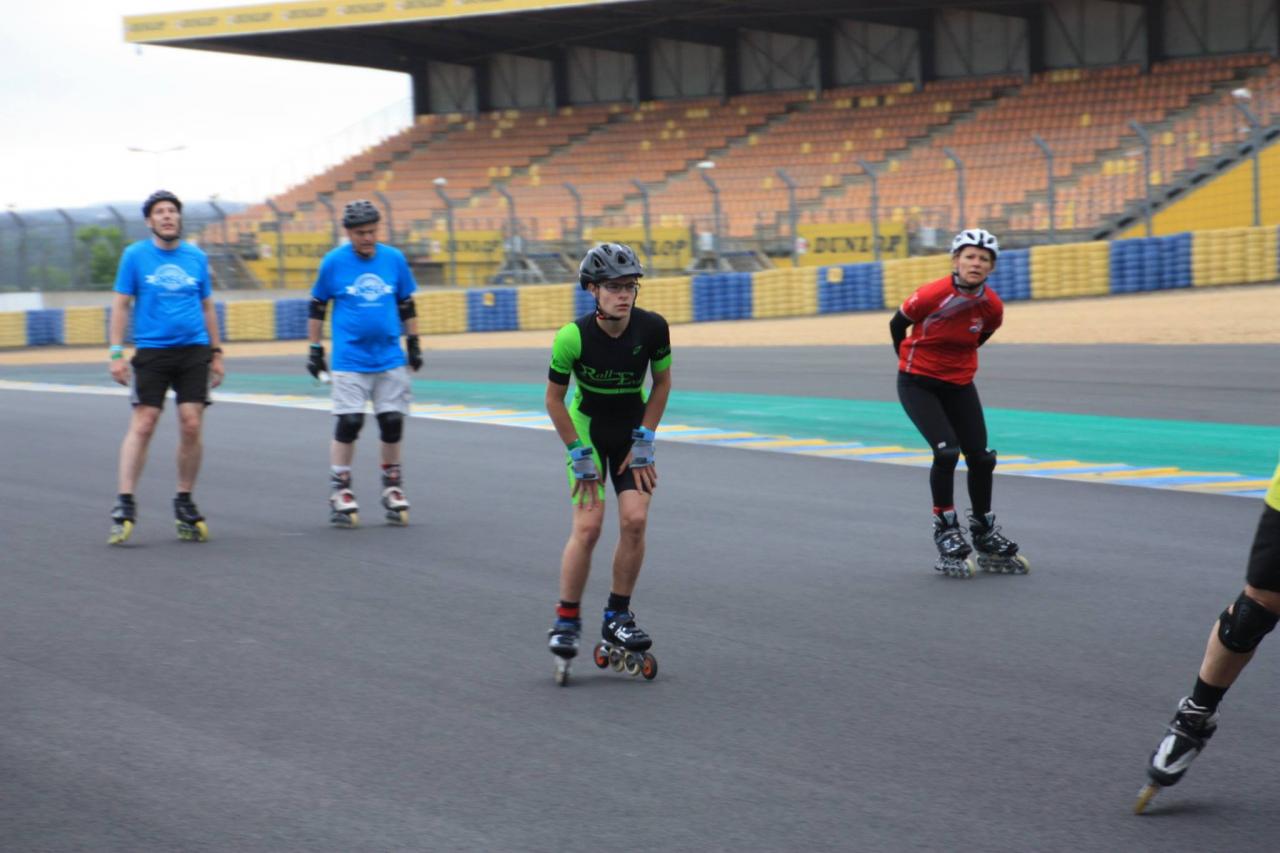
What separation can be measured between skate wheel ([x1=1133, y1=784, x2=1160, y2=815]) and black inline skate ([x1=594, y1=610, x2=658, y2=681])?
197cm

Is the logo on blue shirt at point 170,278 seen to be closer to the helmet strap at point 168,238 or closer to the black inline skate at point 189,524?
the helmet strap at point 168,238

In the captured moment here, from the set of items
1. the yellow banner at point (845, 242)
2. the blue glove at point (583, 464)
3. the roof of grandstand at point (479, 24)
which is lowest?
the blue glove at point (583, 464)

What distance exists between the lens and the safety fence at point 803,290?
83.5 feet

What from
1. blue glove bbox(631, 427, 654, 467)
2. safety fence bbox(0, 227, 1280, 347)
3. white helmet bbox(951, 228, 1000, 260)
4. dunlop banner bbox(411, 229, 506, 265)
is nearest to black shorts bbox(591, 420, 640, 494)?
blue glove bbox(631, 427, 654, 467)

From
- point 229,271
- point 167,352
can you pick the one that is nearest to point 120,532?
point 167,352

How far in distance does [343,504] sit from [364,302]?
1.22m

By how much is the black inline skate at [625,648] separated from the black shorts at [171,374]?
396cm

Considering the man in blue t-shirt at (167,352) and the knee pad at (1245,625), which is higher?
the man in blue t-shirt at (167,352)

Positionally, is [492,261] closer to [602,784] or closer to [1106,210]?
[1106,210]

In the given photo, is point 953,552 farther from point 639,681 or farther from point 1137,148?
point 1137,148

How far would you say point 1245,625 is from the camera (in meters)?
4.07

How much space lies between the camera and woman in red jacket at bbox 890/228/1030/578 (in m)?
7.54

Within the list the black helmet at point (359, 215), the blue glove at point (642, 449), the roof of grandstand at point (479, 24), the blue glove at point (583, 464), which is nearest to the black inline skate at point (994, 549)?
the blue glove at point (642, 449)

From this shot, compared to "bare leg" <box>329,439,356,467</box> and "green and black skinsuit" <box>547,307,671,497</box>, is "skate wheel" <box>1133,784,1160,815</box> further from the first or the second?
"bare leg" <box>329,439,356,467</box>
